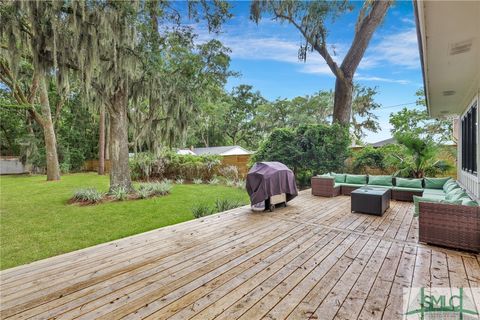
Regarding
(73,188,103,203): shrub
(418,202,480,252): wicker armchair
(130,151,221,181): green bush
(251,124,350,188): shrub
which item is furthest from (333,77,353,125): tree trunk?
(73,188,103,203): shrub

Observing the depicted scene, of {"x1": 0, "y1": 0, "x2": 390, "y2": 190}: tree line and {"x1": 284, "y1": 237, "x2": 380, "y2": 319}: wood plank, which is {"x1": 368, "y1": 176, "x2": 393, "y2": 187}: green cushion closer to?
{"x1": 0, "y1": 0, "x2": 390, "y2": 190}: tree line

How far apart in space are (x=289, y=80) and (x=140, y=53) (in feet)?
46.0

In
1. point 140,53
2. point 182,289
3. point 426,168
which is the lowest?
point 182,289

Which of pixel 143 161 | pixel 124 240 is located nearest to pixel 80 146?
pixel 143 161

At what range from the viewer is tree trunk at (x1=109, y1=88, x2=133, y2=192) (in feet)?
24.4

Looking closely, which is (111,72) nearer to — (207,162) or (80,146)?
(207,162)

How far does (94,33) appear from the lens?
19.2ft

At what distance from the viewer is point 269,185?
5.10m

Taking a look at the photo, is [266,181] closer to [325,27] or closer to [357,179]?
[357,179]

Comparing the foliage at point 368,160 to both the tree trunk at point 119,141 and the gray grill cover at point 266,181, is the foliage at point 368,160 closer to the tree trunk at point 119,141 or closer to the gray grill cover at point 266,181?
the gray grill cover at point 266,181

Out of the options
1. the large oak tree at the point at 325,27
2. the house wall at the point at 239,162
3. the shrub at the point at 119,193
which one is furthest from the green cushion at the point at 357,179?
the shrub at the point at 119,193

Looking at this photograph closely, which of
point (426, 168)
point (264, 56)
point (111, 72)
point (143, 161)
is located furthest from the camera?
point (264, 56)

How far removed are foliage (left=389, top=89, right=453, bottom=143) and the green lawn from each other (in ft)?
42.1

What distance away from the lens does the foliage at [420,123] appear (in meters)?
14.0
